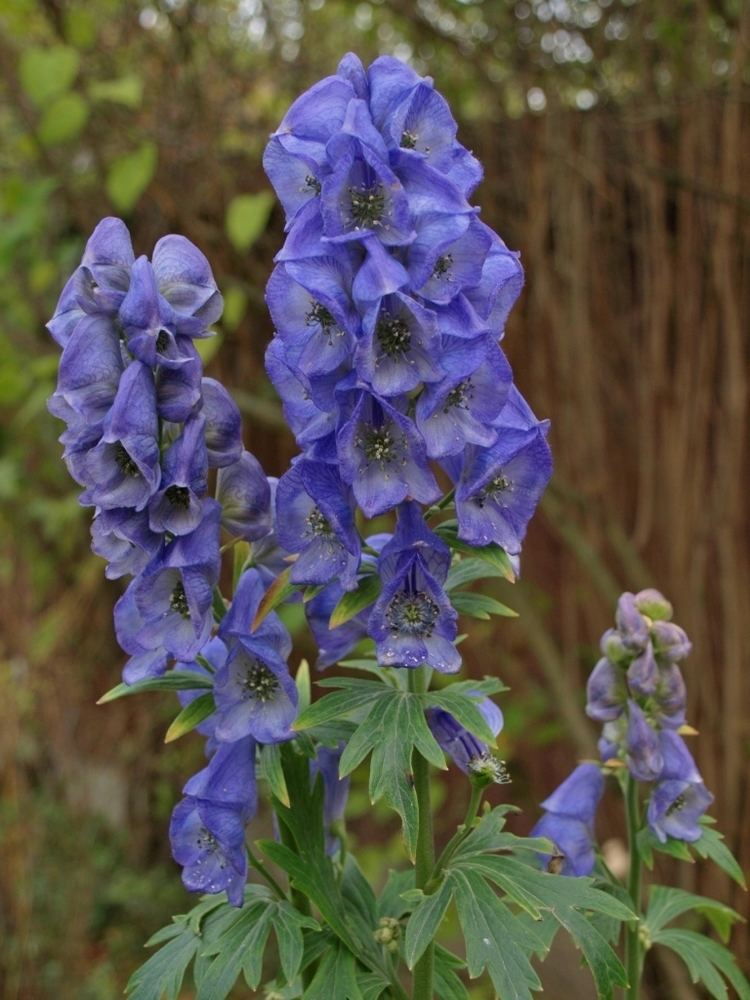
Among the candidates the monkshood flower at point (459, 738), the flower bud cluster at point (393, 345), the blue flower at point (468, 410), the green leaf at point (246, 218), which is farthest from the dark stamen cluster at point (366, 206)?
the green leaf at point (246, 218)

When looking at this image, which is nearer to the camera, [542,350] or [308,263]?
[308,263]

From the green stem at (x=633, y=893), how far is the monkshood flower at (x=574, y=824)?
Result: 0.15 feet

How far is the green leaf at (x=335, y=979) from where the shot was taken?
0.98 m

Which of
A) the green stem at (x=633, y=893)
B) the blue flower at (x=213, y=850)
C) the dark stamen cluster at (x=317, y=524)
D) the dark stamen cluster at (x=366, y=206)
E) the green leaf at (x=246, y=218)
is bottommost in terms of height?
the green stem at (x=633, y=893)

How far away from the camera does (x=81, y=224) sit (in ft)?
11.8

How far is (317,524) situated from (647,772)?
1.71 feet

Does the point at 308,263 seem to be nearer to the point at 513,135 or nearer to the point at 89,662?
the point at 513,135

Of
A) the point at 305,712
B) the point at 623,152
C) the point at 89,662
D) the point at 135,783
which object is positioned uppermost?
the point at 623,152

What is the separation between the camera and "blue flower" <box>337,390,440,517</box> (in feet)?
3.03

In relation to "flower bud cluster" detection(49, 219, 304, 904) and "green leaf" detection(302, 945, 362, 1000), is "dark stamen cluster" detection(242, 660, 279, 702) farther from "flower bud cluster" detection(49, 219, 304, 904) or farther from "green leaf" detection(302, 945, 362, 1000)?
"green leaf" detection(302, 945, 362, 1000)

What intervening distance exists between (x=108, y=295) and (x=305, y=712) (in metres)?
0.43

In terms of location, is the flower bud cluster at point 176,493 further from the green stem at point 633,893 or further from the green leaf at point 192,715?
the green stem at point 633,893

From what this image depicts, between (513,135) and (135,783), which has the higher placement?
(513,135)

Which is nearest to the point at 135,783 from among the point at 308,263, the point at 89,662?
the point at 89,662
